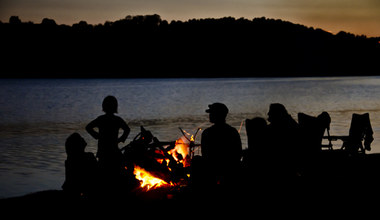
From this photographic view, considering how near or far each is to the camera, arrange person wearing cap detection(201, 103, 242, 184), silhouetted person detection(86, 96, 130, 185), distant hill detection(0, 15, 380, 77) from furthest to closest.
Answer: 1. distant hill detection(0, 15, 380, 77)
2. silhouetted person detection(86, 96, 130, 185)
3. person wearing cap detection(201, 103, 242, 184)

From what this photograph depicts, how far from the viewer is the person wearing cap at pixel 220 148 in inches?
255

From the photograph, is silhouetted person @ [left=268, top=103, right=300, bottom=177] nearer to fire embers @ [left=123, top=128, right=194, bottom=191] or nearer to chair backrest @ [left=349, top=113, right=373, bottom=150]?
fire embers @ [left=123, top=128, right=194, bottom=191]

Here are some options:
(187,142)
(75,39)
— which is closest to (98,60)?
(75,39)

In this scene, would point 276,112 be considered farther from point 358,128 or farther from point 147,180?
point 358,128

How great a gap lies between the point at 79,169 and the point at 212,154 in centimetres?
171

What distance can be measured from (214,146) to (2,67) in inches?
7880

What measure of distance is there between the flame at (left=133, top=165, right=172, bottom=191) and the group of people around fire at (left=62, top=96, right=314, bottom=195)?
0.87ft

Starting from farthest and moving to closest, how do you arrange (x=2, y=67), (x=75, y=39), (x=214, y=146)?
(x=2, y=67), (x=75, y=39), (x=214, y=146)

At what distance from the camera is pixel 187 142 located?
8.19 meters

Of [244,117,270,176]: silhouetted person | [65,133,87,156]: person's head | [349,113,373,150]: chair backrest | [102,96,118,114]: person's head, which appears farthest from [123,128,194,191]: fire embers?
[349,113,373,150]: chair backrest

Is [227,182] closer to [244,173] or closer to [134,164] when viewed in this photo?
[244,173]

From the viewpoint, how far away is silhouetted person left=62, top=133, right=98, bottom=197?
6852mm

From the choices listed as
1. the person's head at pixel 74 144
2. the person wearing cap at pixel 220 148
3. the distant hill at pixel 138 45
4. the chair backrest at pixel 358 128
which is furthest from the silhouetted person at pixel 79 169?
the distant hill at pixel 138 45

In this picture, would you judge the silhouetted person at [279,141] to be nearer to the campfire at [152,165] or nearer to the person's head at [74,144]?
the campfire at [152,165]
